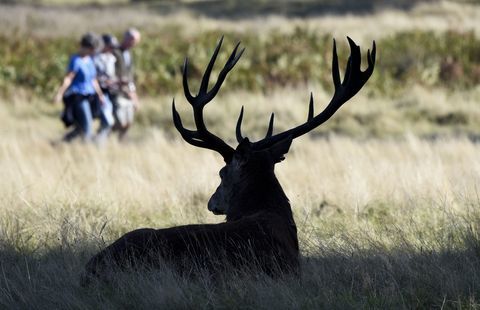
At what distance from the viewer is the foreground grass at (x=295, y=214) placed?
5133 mm

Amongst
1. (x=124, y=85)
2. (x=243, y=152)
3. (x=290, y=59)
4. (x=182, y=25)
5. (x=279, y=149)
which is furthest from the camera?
(x=182, y=25)

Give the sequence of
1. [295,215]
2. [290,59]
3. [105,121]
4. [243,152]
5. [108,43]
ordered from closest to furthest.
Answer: [243,152], [295,215], [105,121], [108,43], [290,59]

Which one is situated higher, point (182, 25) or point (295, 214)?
point (182, 25)

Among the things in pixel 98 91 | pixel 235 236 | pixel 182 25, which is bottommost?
pixel 235 236

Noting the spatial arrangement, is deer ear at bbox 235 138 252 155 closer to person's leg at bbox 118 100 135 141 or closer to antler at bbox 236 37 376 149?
antler at bbox 236 37 376 149

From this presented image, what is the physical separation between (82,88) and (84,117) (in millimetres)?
420

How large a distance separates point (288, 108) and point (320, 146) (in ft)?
20.4

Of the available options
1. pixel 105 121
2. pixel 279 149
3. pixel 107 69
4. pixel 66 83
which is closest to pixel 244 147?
pixel 279 149

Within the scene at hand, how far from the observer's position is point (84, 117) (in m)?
13.3

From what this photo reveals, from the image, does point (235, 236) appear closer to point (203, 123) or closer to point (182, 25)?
point (203, 123)

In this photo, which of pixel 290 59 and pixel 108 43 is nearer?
pixel 108 43

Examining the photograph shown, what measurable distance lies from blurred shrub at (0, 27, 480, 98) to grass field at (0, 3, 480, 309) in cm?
561

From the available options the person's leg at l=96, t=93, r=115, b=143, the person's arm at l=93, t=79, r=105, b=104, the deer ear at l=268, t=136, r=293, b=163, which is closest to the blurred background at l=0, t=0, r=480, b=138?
the person's leg at l=96, t=93, r=115, b=143

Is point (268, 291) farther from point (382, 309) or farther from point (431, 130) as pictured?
point (431, 130)
